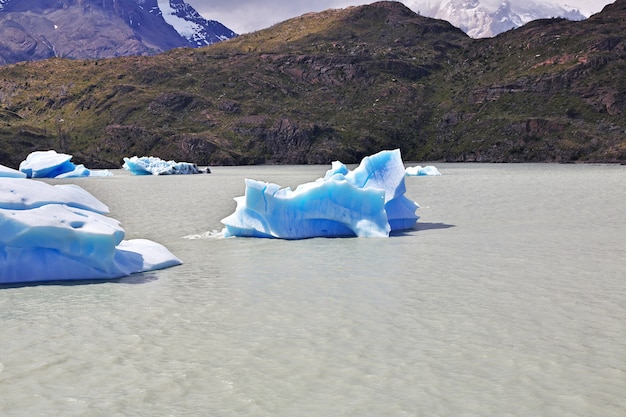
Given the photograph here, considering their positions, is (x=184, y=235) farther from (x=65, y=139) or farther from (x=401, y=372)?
(x=65, y=139)

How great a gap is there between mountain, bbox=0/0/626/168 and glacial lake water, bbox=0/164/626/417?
68509 millimetres

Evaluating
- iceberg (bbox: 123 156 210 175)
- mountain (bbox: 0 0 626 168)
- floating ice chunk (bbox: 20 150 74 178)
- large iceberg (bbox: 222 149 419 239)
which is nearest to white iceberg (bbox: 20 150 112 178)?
floating ice chunk (bbox: 20 150 74 178)

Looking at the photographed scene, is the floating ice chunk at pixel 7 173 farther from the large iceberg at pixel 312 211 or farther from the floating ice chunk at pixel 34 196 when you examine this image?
the large iceberg at pixel 312 211

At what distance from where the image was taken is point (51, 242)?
34.9ft

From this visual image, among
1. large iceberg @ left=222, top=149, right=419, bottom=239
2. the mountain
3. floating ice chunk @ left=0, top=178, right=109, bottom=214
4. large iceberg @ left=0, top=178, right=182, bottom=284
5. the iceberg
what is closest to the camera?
large iceberg @ left=0, top=178, right=182, bottom=284

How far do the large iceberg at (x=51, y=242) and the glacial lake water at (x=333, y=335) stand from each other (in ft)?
1.31

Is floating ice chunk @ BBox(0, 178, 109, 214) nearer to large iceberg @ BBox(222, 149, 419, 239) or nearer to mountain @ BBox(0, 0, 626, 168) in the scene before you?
large iceberg @ BBox(222, 149, 419, 239)

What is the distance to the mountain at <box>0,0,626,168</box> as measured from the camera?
84.4 m

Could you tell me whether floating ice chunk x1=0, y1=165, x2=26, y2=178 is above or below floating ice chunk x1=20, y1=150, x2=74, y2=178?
above

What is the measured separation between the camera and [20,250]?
1072 centimetres

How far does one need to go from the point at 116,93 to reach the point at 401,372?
343ft

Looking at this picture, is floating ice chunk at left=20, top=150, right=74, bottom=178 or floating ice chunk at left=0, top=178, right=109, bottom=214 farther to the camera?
floating ice chunk at left=20, top=150, right=74, bottom=178

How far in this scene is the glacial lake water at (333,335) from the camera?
19.4 feet

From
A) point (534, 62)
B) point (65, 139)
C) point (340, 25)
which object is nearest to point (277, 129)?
point (65, 139)
